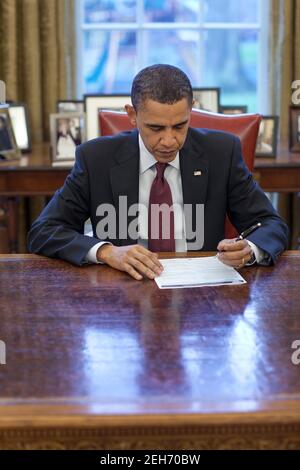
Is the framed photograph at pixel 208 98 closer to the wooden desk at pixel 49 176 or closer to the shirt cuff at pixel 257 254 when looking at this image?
the wooden desk at pixel 49 176

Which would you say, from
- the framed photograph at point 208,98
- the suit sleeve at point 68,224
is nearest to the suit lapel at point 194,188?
the suit sleeve at point 68,224

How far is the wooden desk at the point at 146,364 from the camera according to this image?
1329 mm

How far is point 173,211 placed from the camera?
257cm

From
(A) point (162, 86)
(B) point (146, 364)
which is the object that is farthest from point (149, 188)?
(B) point (146, 364)

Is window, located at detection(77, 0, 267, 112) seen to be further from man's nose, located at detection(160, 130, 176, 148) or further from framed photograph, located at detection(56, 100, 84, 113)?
man's nose, located at detection(160, 130, 176, 148)

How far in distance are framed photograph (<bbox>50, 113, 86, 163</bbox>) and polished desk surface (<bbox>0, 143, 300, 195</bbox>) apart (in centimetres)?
8

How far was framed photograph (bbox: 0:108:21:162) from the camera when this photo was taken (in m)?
3.79

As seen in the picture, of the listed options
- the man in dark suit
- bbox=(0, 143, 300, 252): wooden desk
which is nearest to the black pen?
the man in dark suit

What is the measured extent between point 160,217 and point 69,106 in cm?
184

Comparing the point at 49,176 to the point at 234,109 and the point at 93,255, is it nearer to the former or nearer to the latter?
the point at 234,109

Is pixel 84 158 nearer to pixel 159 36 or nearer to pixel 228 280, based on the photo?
pixel 228 280

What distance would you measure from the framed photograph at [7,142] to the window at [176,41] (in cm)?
92

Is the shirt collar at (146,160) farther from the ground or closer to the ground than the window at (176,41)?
closer to the ground

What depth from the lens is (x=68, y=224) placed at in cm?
255
